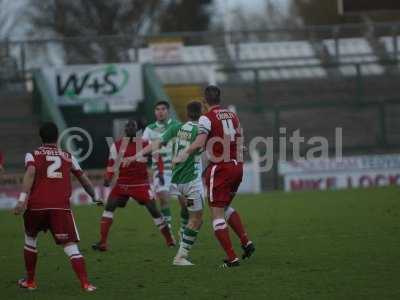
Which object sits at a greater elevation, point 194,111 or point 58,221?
point 194,111

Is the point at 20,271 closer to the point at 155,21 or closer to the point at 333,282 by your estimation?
the point at 333,282

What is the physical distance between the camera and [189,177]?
44.2ft

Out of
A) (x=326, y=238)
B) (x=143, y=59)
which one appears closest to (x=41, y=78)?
(x=143, y=59)

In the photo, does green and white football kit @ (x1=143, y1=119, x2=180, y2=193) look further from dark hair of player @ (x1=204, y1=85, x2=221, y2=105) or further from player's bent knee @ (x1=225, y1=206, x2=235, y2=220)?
dark hair of player @ (x1=204, y1=85, x2=221, y2=105)

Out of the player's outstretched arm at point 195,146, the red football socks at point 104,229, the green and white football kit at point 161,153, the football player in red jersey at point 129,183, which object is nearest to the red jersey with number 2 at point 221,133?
the player's outstretched arm at point 195,146

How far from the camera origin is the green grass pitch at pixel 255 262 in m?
10.3

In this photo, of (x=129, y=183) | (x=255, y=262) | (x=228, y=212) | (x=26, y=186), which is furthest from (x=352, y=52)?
(x=26, y=186)

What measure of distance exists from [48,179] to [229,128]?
2.74 meters

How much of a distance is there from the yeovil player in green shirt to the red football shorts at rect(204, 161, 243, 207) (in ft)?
1.86

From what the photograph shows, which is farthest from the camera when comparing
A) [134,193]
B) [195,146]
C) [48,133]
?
[134,193]

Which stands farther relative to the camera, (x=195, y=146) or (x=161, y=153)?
(x=161, y=153)

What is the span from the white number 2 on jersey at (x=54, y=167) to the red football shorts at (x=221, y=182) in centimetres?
241

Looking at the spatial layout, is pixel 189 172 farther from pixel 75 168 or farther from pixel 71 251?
pixel 71 251

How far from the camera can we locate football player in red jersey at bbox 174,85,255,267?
12.1 metres
